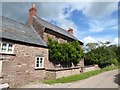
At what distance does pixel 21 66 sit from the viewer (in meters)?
15.1

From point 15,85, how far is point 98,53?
27115 millimetres

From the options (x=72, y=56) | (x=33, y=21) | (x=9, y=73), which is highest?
(x=33, y=21)

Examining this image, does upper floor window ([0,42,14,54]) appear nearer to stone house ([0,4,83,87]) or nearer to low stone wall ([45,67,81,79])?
stone house ([0,4,83,87])

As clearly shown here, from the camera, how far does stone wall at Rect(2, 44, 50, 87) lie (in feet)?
44.3

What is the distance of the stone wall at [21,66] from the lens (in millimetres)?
Result: 13502

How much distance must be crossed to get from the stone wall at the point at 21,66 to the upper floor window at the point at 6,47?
0.40m

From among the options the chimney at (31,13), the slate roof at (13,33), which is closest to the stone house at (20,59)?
the slate roof at (13,33)

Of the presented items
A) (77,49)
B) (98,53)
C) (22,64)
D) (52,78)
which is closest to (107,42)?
(98,53)

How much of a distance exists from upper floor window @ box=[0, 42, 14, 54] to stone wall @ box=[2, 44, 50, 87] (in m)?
0.40

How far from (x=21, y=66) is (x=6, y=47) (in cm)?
260

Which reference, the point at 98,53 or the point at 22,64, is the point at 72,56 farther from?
the point at 98,53

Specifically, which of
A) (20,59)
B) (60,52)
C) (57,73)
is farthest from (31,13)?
(57,73)

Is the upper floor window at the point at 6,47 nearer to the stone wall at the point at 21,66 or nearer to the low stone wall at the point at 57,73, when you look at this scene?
the stone wall at the point at 21,66

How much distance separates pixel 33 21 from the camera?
24.0 metres
